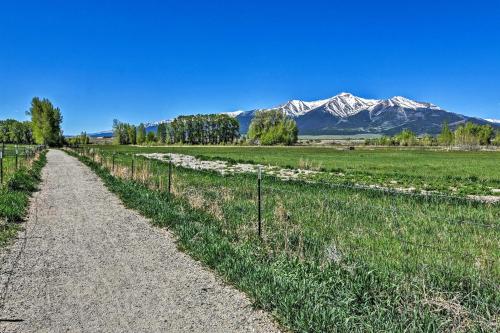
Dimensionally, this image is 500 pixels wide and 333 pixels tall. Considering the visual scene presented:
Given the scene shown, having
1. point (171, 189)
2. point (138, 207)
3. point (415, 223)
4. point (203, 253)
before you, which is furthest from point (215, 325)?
point (171, 189)

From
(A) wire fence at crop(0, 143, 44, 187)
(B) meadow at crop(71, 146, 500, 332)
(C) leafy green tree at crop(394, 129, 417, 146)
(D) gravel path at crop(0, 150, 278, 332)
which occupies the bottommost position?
(D) gravel path at crop(0, 150, 278, 332)

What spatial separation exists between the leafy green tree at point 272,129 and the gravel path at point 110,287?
15165cm

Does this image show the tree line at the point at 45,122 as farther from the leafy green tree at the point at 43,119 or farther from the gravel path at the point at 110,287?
the gravel path at the point at 110,287

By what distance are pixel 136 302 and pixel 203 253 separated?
2.48m

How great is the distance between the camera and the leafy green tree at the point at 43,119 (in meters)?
101

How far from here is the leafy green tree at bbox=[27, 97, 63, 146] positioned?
331 ft

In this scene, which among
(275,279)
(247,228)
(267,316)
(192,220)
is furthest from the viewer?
(192,220)

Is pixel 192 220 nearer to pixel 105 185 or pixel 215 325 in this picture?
pixel 215 325

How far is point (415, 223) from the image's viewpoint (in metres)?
11.7

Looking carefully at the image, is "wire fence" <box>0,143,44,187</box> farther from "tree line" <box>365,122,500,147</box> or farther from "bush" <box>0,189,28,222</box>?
"tree line" <box>365,122,500,147</box>

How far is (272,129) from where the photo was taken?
6457 inches

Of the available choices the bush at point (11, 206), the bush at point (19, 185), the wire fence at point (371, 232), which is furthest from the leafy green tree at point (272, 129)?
the bush at point (11, 206)

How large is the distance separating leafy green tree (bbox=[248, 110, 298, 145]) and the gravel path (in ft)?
498

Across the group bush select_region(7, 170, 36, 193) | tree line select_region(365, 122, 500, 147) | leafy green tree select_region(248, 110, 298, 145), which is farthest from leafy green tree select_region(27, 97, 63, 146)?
tree line select_region(365, 122, 500, 147)
